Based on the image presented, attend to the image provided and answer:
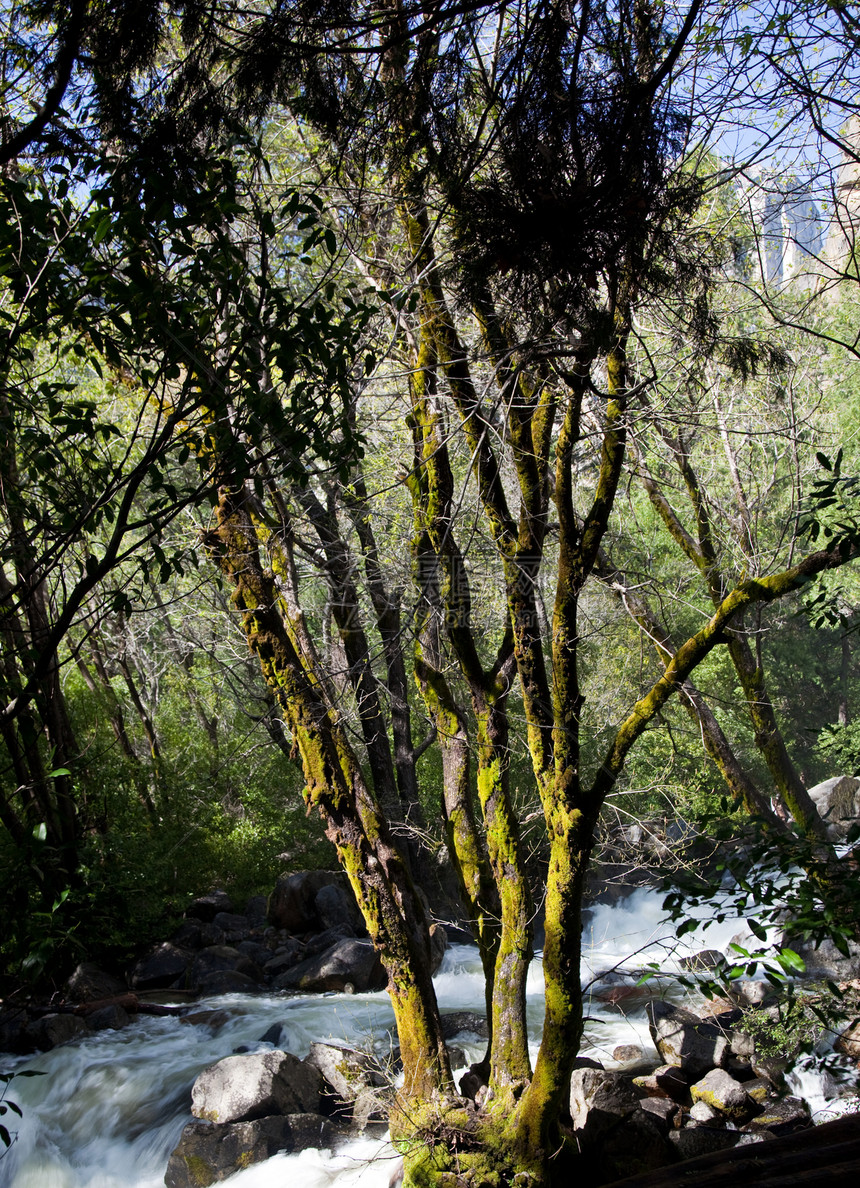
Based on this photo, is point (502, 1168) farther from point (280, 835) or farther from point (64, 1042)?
point (280, 835)

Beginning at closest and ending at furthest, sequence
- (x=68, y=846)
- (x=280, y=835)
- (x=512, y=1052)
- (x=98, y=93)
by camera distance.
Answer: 1. (x=68, y=846)
2. (x=98, y=93)
3. (x=512, y=1052)
4. (x=280, y=835)

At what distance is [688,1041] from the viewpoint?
23.6ft

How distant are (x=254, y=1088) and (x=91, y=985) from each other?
3218mm

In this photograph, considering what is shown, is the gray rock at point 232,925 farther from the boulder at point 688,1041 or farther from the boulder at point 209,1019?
the boulder at point 688,1041

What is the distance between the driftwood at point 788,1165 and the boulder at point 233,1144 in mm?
5273

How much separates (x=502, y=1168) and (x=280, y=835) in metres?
9.31

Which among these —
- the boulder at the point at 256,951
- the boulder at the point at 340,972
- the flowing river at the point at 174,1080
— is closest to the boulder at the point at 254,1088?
the flowing river at the point at 174,1080

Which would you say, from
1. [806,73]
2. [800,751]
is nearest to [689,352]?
[806,73]

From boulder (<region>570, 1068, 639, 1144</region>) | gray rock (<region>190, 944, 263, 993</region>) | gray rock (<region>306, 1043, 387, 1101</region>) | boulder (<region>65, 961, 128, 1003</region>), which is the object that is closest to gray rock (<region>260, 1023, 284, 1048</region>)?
gray rock (<region>306, 1043, 387, 1101</region>)

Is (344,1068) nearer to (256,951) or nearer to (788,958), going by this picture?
(256,951)

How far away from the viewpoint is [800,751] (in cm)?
2309

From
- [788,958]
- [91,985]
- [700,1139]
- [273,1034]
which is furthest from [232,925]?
[788,958]

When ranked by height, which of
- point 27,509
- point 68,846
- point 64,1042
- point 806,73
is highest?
point 806,73

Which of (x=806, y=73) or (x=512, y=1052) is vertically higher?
(x=806, y=73)
